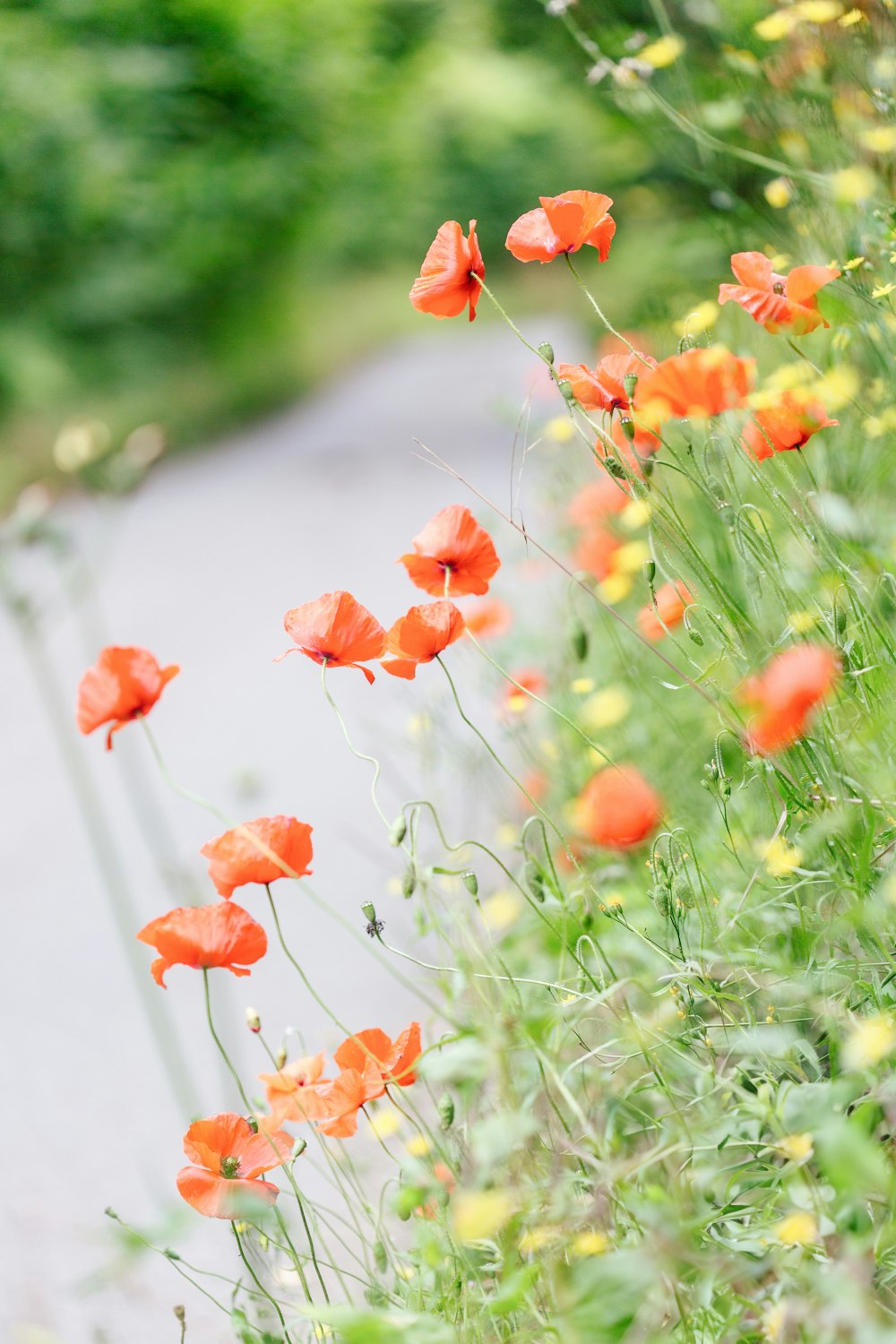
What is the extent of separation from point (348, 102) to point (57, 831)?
24.1 ft

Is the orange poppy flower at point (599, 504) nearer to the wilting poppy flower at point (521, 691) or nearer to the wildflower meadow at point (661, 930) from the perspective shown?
the wildflower meadow at point (661, 930)

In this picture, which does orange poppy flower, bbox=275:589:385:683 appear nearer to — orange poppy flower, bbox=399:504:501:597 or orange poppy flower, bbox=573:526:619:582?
orange poppy flower, bbox=399:504:501:597

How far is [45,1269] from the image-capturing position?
5.45 ft

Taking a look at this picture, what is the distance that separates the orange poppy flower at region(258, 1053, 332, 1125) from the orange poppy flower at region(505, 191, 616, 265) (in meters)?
0.77

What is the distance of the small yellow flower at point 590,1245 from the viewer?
89 centimetres

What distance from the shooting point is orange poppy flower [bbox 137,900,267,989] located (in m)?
0.95

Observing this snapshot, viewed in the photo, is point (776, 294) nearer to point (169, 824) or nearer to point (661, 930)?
point (661, 930)

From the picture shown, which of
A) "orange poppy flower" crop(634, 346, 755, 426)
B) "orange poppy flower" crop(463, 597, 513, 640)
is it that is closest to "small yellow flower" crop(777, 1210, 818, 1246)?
"orange poppy flower" crop(634, 346, 755, 426)

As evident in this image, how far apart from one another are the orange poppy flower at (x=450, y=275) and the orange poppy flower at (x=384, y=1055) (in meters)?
0.67

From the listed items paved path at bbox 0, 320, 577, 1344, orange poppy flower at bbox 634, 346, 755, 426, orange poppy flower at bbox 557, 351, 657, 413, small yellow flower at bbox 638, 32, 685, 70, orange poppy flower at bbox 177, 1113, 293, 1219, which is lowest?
paved path at bbox 0, 320, 577, 1344

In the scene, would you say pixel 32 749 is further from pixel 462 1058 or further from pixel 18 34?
pixel 18 34

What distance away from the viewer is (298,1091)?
38.9 inches

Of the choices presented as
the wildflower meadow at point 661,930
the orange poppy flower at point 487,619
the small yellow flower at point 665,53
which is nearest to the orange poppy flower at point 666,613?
the wildflower meadow at point 661,930

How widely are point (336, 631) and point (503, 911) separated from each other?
1.67ft
